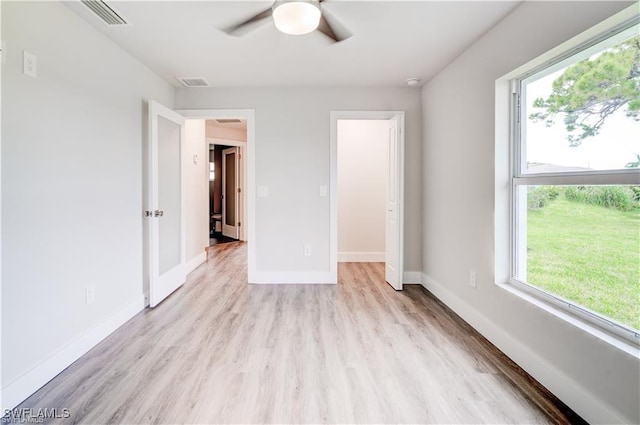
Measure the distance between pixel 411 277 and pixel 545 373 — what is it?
6.45 feet

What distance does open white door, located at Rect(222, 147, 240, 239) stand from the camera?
6844mm

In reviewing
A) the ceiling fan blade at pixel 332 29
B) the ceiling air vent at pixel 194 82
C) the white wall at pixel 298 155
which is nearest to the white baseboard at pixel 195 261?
the white wall at pixel 298 155

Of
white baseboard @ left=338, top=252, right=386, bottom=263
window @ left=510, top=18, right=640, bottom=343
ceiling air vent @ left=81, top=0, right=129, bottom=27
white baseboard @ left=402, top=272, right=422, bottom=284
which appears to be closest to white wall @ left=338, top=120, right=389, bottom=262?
white baseboard @ left=338, top=252, right=386, bottom=263

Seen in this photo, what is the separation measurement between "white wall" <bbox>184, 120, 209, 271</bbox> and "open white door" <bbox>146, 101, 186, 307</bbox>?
0.72 m

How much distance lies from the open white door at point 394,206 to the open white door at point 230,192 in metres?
4.18

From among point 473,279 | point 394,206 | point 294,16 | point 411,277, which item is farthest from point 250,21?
point 411,277

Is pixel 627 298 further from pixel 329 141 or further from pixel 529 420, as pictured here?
pixel 329 141

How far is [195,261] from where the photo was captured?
14.5 ft

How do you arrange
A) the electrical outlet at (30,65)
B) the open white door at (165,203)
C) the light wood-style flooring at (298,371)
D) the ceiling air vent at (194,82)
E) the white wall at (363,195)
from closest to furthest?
the light wood-style flooring at (298,371) → the electrical outlet at (30,65) → the open white door at (165,203) → the ceiling air vent at (194,82) → the white wall at (363,195)

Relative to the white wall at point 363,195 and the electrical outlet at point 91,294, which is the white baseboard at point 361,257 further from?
the electrical outlet at point 91,294

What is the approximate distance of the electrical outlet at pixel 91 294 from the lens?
2.14 meters

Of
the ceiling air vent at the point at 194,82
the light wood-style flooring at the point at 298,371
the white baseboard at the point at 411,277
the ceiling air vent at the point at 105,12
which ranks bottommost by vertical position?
the light wood-style flooring at the point at 298,371

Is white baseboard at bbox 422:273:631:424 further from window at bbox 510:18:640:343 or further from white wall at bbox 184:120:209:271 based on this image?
white wall at bbox 184:120:209:271

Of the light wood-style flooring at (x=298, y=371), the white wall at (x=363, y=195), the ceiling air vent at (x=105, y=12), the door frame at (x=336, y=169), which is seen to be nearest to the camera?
the light wood-style flooring at (x=298, y=371)
